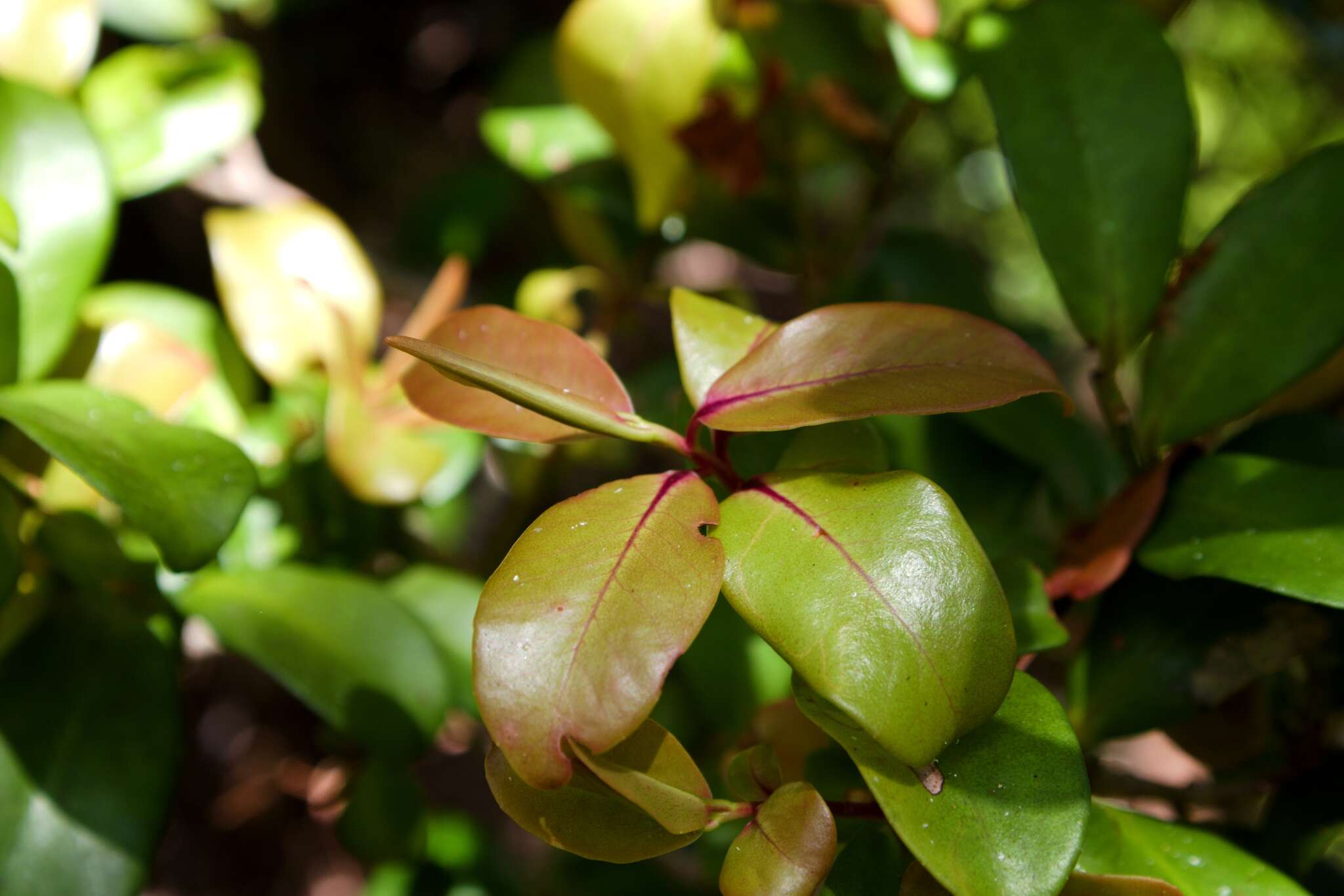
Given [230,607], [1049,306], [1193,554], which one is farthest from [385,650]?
[1049,306]

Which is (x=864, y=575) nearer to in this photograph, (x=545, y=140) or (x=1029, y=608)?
(x=1029, y=608)

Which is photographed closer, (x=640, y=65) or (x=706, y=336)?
(x=706, y=336)

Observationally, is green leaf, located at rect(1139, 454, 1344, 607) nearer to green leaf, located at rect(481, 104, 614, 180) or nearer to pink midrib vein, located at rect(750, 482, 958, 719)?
pink midrib vein, located at rect(750, 482, 958, 719)

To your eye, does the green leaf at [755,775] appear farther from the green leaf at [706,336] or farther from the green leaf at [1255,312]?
the green leaf at [1255,312]

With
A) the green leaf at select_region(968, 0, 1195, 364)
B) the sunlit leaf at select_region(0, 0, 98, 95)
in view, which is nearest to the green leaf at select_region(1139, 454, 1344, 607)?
the green leaf at select_region(968, 0, 1195, 364)

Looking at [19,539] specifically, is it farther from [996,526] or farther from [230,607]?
[996,526]

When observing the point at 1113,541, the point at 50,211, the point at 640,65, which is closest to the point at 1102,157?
the point at 1113,541

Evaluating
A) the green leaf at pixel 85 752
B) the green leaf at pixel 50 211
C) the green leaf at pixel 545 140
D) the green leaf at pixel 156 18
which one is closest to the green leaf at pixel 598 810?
the green leaf at pixel 85 752
